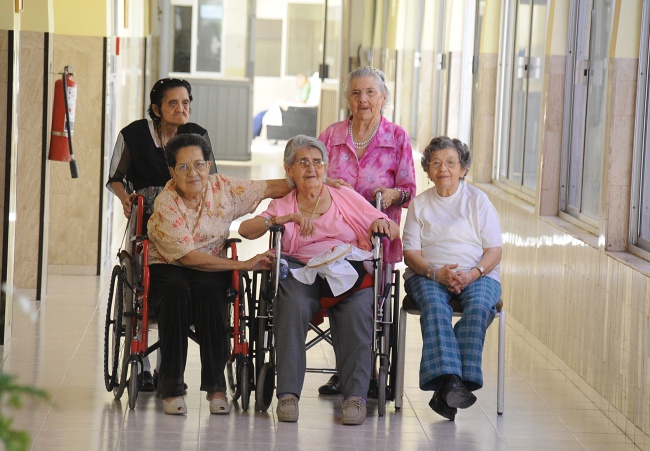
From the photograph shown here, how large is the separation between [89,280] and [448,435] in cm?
388

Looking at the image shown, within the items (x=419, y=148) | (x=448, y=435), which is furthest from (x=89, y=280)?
(x=419, y=148)

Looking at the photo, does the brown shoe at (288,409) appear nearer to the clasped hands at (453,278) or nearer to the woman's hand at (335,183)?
the clasped hands at (453,278)

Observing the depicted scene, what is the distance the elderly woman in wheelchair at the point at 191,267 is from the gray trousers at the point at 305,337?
0.19 meters

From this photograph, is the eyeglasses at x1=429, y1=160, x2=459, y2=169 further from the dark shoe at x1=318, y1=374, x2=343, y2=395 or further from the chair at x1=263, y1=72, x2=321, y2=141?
the chair at x1=263, y1=72, x2=321, y2=141

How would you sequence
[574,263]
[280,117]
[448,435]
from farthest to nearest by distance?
[280,117], [574,263], [448,435]

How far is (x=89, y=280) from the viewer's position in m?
7.53

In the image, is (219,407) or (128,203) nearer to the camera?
(219,407)

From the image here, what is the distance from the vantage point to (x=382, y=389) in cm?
443

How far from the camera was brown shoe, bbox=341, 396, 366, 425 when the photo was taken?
430cm

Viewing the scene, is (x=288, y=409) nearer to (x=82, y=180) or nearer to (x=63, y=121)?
(x=63, y=121)

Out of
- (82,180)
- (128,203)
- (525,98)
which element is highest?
(525,98)

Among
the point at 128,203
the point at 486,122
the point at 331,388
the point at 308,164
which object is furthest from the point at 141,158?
the point at 486,122

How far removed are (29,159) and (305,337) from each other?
2.95 m

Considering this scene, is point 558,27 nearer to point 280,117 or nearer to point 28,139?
point 28,139
